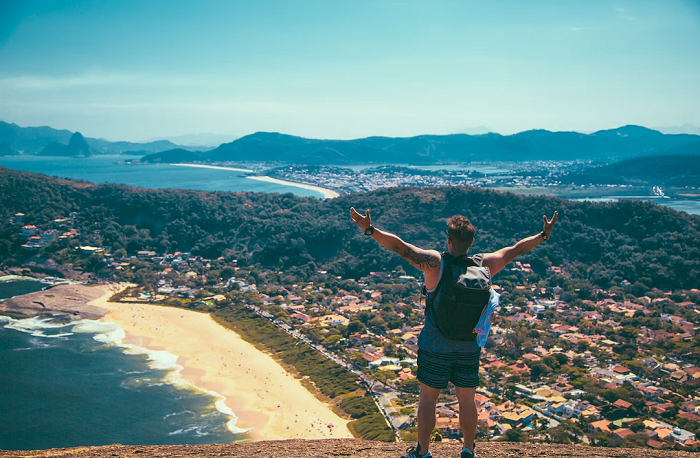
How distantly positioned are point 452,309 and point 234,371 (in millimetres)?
18187

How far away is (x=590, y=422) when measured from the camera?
13844 millimetres

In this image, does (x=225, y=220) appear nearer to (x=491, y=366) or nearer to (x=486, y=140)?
(x=491, y=366)

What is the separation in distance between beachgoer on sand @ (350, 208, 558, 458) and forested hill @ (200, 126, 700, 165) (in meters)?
145

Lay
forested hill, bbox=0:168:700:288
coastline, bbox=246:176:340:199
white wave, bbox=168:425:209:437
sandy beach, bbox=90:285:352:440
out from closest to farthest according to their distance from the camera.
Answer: white wave, bbox=168:425:209:437, sandy beach, bbox=90:285:352:440, forested hill, bbox=0:168:700:288, coastline, bbox=246:176:340:199

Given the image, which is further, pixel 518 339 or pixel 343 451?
pixel 518 339

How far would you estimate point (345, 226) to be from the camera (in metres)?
40.4

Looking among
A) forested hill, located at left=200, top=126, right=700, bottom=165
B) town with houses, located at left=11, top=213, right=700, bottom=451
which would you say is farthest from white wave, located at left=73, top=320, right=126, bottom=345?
forested hill, located at left=200, top=126, right=700, bottom=165

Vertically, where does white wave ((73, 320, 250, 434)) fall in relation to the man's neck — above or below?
below

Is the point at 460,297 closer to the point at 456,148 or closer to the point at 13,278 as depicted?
the point at 13,278

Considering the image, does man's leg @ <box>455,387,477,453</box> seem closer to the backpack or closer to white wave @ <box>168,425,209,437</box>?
the backpack

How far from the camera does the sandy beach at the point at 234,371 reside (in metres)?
15.3

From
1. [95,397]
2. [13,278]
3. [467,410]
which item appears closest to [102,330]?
[95,397]

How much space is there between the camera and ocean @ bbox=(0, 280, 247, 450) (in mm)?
14820

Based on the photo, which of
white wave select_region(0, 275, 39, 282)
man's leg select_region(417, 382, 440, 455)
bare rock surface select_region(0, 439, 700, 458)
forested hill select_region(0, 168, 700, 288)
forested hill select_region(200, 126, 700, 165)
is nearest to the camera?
man's leg select_region(417, 382, 440, 455)
